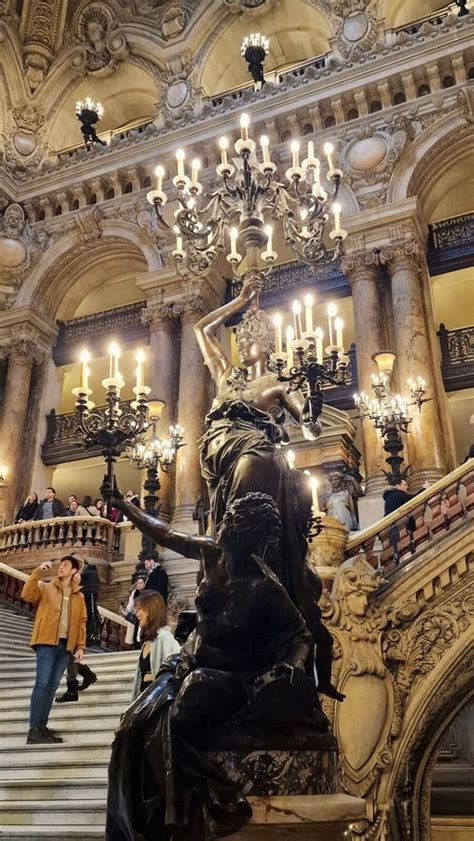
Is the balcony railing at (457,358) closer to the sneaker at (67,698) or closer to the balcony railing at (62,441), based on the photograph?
the balcony railing at (62,441)

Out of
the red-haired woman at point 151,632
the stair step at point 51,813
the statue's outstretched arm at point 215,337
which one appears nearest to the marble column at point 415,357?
the red-haired woman at point 151,632

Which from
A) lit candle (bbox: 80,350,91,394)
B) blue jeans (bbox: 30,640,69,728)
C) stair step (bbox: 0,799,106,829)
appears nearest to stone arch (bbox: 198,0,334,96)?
lit candle (bbox: 80,350,91,394)

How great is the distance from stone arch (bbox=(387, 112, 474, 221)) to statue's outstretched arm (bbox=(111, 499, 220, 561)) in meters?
12.6

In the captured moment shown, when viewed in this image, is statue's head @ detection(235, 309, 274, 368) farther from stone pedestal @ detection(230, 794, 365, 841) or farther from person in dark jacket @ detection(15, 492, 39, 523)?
person in dark jacket @ detection(15, 492, 39, 523)

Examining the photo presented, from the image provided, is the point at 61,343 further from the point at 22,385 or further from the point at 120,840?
the point at 120,840

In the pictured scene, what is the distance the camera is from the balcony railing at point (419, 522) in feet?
23.0

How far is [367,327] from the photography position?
13797 millimetres

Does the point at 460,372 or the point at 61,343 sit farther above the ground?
the point at 61,343

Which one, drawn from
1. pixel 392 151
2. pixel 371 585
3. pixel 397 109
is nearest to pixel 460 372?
pixel 392 151

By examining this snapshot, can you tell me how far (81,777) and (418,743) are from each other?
3.21 meters

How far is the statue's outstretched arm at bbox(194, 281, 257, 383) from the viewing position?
407cm

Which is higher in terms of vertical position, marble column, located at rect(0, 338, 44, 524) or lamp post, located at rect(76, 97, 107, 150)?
lamp post, located at rect(76, 97, 107, 150)

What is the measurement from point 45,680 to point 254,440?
336 cm

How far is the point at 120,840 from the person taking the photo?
243cm
